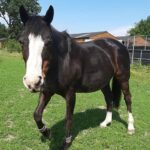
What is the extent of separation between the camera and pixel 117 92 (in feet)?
24.0

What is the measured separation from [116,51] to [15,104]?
3168 mm

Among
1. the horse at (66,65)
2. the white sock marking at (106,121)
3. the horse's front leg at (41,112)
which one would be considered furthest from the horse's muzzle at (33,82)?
the white sock marking at (106,121)

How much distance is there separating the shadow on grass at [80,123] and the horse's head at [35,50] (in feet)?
6.66

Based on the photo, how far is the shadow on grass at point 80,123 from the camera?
588 cm

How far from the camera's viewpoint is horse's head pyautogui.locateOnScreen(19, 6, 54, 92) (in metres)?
3.83

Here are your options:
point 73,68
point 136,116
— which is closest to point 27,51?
point 73,68

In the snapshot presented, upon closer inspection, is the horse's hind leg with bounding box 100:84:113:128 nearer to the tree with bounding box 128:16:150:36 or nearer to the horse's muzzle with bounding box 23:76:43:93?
the horse's muzzle with bounding box 23:76:43:93

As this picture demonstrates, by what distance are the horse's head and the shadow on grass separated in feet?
6.66

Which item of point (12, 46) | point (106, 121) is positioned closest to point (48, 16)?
point (106, 121)

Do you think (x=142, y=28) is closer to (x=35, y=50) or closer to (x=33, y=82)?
(x=35, y=50)

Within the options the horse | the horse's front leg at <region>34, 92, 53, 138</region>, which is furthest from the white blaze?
the horse's front leg at <region>34, 92, 53, 138</region>

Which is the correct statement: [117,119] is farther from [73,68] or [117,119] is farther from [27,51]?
[27,51]

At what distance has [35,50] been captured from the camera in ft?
12.8

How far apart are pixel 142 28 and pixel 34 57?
92740 millimetres
